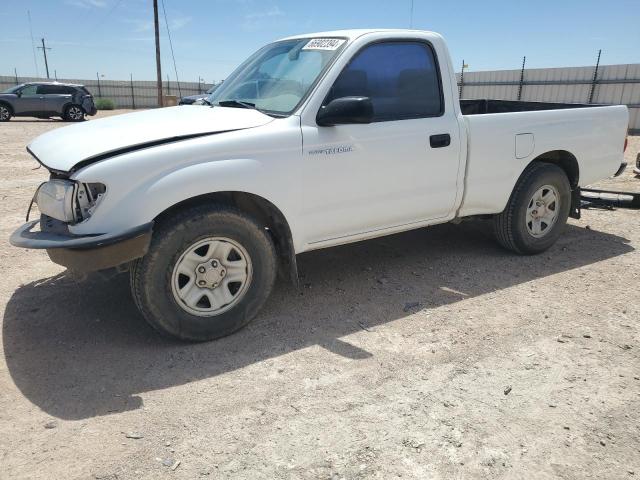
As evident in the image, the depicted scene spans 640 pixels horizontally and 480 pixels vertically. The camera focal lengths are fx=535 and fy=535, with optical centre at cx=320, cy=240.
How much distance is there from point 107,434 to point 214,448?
0.56m

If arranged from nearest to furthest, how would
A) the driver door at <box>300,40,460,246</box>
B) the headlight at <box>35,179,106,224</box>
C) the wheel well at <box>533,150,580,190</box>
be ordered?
1. the headlight at <box>35,179,106,224</box>
2. the driver door at <box>300,40,460,246</box>
3. the wheel well at <box>533,150,580,190</box>

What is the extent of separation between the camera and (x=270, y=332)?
12.3 feet

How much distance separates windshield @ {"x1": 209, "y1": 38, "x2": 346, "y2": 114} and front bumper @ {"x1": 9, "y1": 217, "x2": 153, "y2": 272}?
4.46 ft

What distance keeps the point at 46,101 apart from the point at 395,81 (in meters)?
22.6

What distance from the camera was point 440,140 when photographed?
4262 mm

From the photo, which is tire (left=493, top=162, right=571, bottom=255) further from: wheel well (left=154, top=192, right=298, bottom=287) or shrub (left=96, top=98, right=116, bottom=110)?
shrub (left=96, top=98, right=116, bottom=110)

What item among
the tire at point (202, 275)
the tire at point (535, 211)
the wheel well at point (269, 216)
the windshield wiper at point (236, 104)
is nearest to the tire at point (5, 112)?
the windshield wiper at point (236, 104)

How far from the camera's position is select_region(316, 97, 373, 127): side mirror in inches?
140

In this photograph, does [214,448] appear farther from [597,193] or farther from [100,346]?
[597,193]

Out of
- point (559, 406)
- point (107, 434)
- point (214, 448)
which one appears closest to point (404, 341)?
point (559, 406)

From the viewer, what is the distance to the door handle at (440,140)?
13.9 feet

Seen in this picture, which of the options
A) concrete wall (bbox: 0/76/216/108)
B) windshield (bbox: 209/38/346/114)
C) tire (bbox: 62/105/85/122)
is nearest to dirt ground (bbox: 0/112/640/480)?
windshield (bbox: 209/38/346/114)

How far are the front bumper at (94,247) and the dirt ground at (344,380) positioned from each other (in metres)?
0.68

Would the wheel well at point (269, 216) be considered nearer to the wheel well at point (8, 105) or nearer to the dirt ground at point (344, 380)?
the dirt ground at point (344, 380)
